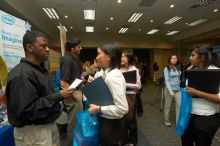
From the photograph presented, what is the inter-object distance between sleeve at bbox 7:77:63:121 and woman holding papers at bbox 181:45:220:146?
1250mm

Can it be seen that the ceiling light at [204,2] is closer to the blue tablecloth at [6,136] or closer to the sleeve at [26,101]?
the blue tablecloth at [6,136]

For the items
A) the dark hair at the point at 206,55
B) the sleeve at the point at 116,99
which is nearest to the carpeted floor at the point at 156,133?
the dark hair at the point at 206,55

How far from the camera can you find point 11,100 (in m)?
1.48

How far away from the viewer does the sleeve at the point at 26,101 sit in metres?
1.44

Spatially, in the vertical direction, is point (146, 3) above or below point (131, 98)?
above

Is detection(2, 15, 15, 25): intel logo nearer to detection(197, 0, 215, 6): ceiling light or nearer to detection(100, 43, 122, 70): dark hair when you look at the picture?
detection(100, 43, 122, 70): dark hair

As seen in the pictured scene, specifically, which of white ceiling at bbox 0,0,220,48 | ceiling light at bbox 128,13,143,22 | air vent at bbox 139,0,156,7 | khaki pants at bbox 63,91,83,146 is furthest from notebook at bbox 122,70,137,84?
ceiling light at bbox 128,13,143,22

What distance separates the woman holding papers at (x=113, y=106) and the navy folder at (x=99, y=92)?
0.11 ft

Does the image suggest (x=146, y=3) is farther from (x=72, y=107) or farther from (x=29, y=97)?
(x=29, y=97)

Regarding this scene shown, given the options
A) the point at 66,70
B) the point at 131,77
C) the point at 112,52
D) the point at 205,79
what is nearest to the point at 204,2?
the point at 131,77

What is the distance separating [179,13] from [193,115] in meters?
7.64

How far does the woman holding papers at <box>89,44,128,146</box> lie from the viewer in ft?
5.61

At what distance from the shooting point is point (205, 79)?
194cm

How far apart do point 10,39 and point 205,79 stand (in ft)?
8.47
